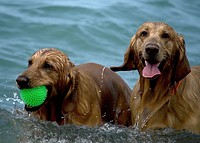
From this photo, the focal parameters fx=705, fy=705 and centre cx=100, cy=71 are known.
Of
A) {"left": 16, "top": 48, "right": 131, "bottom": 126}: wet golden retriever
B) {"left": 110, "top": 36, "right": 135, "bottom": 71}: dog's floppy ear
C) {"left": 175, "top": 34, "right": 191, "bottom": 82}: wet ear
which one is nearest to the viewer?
{"left": 16, "top": 48, "right": 131, "bottom": 126}: wet golden retriever

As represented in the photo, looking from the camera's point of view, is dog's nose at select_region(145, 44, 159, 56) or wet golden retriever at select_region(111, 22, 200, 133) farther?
wet golden retriever at select_region(111, 22, 200, 133)

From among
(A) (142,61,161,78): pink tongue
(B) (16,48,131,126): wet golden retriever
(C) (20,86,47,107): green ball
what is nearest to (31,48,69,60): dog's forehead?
(B) (16,48,131,126): wet golden retriever

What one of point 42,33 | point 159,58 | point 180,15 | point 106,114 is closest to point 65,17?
point 42,33

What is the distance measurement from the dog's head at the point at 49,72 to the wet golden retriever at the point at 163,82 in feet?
3.12

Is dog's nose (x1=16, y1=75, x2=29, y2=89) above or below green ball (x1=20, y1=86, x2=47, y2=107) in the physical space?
above

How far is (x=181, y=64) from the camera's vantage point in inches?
344

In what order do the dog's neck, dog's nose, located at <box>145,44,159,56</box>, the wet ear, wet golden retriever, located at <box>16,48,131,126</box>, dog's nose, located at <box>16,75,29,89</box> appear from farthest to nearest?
1. the dog's neck
2. the wet ear
3. wet golden retriever, located at <box>16,48,131,126</box>
4. dog's nose, located at <box>145,44,159,56</box>
5. dog's nose, located at <box>16,75,29,89</box>

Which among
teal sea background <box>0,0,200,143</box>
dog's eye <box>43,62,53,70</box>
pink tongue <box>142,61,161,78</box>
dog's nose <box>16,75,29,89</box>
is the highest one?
pink tongue <box>142,61,161,78</box>

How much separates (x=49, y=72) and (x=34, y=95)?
36 centimetres

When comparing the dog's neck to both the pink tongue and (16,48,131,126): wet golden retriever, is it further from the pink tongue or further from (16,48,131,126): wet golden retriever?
(16,48,131,126): wet golden retriever

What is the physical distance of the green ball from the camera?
27.7 ft

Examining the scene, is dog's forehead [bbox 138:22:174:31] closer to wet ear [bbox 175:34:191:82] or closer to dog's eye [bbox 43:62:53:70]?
wet ear [bbox 175:34:191:82]

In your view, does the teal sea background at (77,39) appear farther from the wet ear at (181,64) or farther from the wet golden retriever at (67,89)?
the wet ear at (181,64)

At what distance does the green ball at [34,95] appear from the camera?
8453mm
